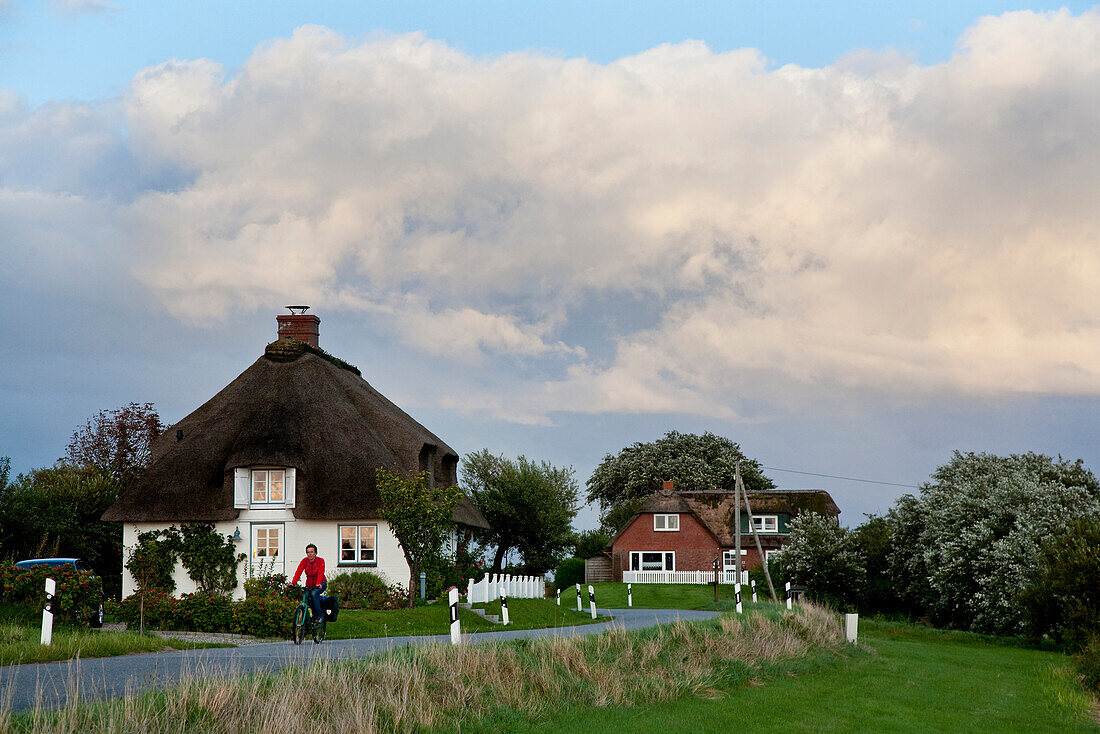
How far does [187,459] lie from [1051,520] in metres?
32.8

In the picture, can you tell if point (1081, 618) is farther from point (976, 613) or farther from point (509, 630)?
point (509, 630)

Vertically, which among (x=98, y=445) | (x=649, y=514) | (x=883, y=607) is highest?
(x=98, y=445)

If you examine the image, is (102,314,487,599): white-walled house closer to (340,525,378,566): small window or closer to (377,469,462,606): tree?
(340,525,378,566): small window

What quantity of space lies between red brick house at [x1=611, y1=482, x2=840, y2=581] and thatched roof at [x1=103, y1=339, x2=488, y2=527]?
2168cm

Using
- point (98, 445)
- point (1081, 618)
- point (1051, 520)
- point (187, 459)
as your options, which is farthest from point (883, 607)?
point (98, 445)

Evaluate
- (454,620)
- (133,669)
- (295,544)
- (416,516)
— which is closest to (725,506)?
(295,544)

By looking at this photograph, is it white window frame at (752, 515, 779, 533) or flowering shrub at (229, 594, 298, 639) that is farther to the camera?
white window frame at (752, 515, 779, 533)

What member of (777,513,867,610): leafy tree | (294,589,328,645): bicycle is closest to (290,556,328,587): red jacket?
(294,589,328,645): bicycle

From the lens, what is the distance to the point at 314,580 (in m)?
20.7

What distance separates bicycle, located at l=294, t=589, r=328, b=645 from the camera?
20.7m

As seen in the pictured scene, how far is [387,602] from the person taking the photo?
3481cm

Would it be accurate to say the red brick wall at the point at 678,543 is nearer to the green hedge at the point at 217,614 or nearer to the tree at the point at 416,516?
the tree at the point at 416,516

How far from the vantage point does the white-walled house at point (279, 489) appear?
123 ft

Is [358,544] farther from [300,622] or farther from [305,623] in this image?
[300,622]
